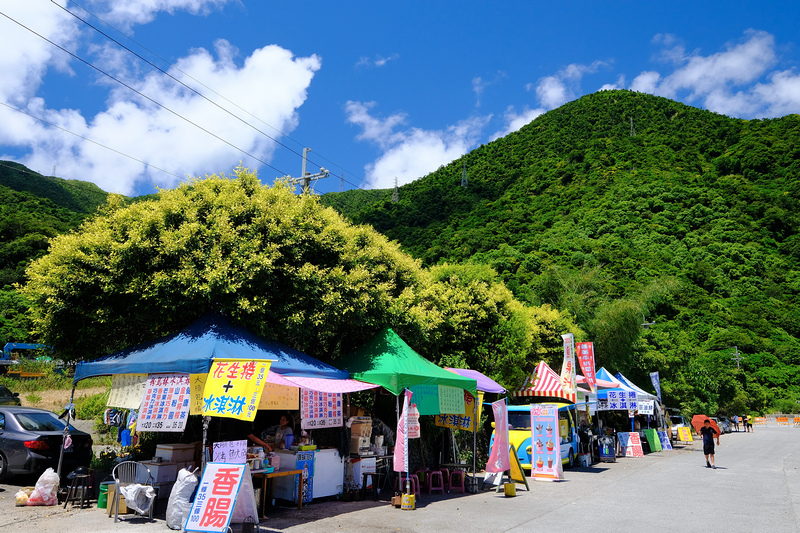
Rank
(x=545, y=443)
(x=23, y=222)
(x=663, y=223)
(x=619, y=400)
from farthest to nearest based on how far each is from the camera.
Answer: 1. (x=663, y=223)
2. (x=23, y=222)
3. (x=619, y=400)
4. (x=545, y=443)

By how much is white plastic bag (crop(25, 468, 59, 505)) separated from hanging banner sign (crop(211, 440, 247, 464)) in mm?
3762

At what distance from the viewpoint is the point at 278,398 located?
11625mm

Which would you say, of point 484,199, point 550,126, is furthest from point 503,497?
point 550,126

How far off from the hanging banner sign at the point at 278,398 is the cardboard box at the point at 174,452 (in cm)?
161

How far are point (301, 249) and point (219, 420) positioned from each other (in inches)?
169

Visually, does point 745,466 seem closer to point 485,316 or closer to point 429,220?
point 485,316

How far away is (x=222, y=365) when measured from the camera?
893cm

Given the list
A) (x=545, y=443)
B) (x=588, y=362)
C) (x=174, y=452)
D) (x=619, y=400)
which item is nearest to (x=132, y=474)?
(x=174, y=452)

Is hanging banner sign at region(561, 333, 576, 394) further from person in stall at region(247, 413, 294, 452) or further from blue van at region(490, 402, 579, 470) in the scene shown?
person in stall at region(247, 413, 294, 452)

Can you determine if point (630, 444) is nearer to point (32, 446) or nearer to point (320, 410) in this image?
point (320, 410)

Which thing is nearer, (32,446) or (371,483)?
(32,446)

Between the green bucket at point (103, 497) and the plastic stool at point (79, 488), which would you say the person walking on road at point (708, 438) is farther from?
the plastic stool at point (79, 488)

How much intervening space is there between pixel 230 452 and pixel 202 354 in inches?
78.8

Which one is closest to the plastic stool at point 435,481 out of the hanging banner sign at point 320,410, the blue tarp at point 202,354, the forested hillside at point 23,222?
the hanging banner sign at point 320,410
